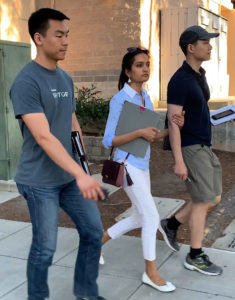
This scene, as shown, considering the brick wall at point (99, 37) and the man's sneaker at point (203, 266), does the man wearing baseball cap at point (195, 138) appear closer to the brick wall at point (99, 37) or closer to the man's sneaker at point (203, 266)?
the man's sneaker at point (203, 266)

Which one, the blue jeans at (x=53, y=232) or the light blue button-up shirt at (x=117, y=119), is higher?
the light blue button-up shirt at (x=117, y=119)

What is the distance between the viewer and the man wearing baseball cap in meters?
3.51

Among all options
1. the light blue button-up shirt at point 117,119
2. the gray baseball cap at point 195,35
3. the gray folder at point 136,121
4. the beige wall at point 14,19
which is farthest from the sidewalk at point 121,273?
the beige wall at point 14,19

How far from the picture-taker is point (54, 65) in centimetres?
279

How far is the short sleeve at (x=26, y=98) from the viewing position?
8.32ft

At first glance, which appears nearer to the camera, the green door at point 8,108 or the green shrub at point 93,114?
the green door at point 8,108

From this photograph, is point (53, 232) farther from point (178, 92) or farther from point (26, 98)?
point (178, 92)

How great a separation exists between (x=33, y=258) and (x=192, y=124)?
1648mm

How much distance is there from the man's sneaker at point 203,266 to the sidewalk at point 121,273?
0.04m

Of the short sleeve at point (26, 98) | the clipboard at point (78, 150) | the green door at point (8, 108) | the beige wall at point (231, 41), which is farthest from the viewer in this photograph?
the beige wall at point (231, 41)

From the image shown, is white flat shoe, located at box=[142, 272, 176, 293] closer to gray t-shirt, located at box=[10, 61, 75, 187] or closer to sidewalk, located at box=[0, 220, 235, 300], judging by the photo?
sidewalk, located at box=[0, 220, 235, 300]

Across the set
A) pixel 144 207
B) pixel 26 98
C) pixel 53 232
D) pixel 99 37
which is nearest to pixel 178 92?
pixel 144 207

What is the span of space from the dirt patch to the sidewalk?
1.38ft

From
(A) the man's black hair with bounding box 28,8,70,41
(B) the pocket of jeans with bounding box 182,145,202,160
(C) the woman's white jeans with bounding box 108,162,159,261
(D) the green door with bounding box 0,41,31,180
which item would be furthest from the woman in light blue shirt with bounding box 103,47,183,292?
(D) the green door with bounding box 0,41,31,180
